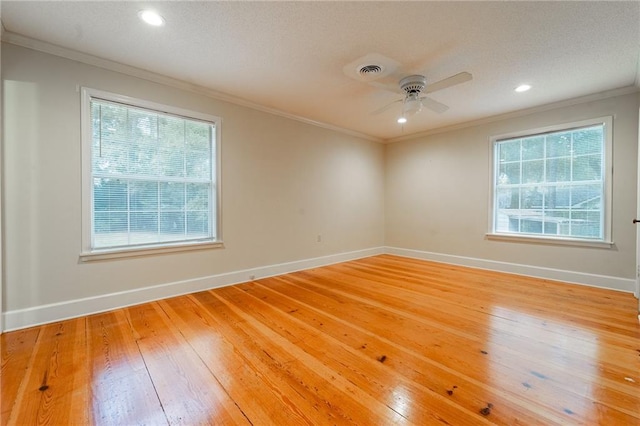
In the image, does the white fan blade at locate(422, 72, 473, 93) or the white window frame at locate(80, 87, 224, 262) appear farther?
the white window frame at locate(80, 87, 224, 262)

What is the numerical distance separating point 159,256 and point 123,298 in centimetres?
53

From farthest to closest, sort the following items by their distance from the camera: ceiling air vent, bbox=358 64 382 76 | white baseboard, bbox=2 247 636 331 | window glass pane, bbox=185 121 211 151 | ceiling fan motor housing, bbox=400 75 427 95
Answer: window glass pane, bbox=185 121 211 151 < ceiling fan motor housing, bbox=400 75 427 95 < ceiling air vent, bbox=358 64 382 76 < white baseboard, bbox=2 247 636 331

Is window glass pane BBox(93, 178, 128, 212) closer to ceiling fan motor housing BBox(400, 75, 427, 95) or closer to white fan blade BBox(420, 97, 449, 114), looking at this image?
ceiling fan motor housing BBox(400, 75, 427, 95)

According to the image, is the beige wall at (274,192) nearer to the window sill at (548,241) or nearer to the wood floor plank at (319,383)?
the window sill at (548,241)

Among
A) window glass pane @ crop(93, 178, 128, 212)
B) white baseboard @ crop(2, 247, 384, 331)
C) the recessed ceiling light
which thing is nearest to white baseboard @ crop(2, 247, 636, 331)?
white baseboard @ crop(2, 247, 384, 331)

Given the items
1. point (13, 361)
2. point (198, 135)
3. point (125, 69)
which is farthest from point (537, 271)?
point (125, 69)

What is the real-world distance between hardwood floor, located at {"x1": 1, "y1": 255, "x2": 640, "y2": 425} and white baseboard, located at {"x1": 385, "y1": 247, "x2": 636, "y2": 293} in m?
0.28

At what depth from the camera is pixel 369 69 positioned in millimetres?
2670

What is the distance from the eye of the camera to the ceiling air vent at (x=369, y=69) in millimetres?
2615

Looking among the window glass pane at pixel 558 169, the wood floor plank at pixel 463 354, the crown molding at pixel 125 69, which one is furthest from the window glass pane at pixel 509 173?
the crown molding at pixel 125 69

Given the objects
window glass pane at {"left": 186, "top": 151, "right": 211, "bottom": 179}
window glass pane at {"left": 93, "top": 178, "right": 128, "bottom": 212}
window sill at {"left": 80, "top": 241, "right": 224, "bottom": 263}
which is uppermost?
window glass pane at {"left": 186, "top": 151, "right": 211, "bottom": 179}

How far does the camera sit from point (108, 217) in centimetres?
285

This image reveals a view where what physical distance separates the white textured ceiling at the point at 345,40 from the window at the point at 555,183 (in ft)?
2.23

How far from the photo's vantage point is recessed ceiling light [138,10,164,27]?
2051 mm
